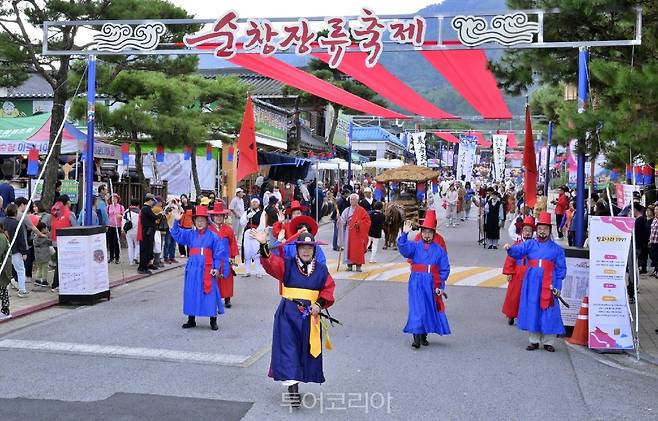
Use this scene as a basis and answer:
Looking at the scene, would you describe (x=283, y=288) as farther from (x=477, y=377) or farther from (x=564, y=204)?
(x=564, y=204)

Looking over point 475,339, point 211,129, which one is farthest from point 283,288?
point 211,129

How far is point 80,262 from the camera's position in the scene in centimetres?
1131

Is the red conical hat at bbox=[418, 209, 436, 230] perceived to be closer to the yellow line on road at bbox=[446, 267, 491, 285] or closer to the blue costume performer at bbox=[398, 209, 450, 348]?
the blue costume performer at bbox=[398, 209, 450, 348]

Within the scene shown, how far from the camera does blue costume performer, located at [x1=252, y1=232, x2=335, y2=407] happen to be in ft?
20.4

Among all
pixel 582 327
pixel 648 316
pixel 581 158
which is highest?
pixel 581 158

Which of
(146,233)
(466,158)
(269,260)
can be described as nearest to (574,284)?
(269,260)

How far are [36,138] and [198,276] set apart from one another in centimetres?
993

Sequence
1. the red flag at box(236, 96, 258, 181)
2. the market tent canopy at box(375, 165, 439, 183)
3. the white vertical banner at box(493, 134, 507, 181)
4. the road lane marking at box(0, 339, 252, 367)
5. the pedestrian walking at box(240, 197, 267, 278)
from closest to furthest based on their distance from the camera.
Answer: the road lane marking at box(0, 339, 252, 367) → the red flag at box(236, 96, 258, 181) → the pedestrian walking at box(240, 197, 267, 278) → the market tent canopy at box(375, 165, 439, 183) → the white vertical banner at box(493, 134, 507, 181)

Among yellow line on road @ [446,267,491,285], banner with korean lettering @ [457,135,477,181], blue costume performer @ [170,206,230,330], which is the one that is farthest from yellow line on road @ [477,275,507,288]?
banner with korean lettering @ [457,135,477,181]

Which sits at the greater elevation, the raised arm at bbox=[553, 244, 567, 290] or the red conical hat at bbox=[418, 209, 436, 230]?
the red conical hat at bbox=[418, 209, 436, 230]

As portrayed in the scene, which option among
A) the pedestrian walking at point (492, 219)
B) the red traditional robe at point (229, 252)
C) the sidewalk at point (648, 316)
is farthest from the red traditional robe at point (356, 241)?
the pedestrian walking at point (492, 219)

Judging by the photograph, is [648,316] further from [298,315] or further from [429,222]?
[298,315]

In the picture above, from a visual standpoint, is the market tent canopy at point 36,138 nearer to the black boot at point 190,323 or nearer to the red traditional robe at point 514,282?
the black boot at point 190,323

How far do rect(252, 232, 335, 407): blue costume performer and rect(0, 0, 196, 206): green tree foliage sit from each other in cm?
809
